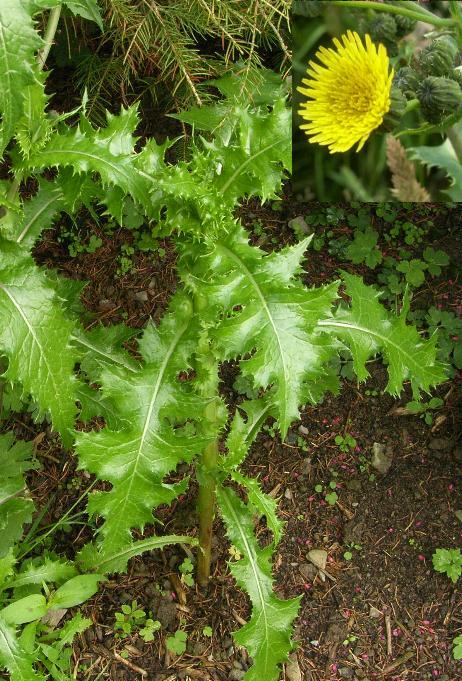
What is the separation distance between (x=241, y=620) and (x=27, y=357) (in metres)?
1.19

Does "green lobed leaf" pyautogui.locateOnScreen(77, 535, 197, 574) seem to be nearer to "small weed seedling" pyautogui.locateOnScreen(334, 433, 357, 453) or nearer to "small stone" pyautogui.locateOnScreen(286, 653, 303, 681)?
"small stone" pyautogui.locateOnScreen(286, 653, 303, 681)

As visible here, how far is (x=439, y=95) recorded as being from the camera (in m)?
2.27

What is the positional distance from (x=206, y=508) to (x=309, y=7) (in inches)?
59.6

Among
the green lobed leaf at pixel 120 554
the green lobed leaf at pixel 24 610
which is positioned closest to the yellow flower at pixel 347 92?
the green lobed leaf at pixel 120 554

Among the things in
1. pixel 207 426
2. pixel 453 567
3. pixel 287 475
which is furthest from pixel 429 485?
pixel 207 426

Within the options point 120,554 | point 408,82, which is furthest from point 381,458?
point 408,82

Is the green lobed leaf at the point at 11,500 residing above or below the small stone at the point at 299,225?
below

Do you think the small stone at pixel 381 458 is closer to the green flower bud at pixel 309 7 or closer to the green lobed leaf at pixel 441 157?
the green lobed leaf at pixel 441 157

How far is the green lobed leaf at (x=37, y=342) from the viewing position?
6.11ft

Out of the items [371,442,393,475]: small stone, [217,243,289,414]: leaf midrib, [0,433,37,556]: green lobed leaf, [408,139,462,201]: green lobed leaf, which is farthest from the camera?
[371,442,393,475]: small stone

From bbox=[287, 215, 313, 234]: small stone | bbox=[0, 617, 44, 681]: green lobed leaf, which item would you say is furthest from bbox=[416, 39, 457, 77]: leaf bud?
bbox=[0, 617, 44, 681]: green lobed leaf

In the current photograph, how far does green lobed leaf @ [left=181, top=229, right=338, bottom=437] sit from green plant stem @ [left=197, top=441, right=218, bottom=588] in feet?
1.25

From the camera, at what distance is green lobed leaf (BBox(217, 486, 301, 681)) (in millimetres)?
2107

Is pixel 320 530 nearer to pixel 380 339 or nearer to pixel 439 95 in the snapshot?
pixel 380 339
